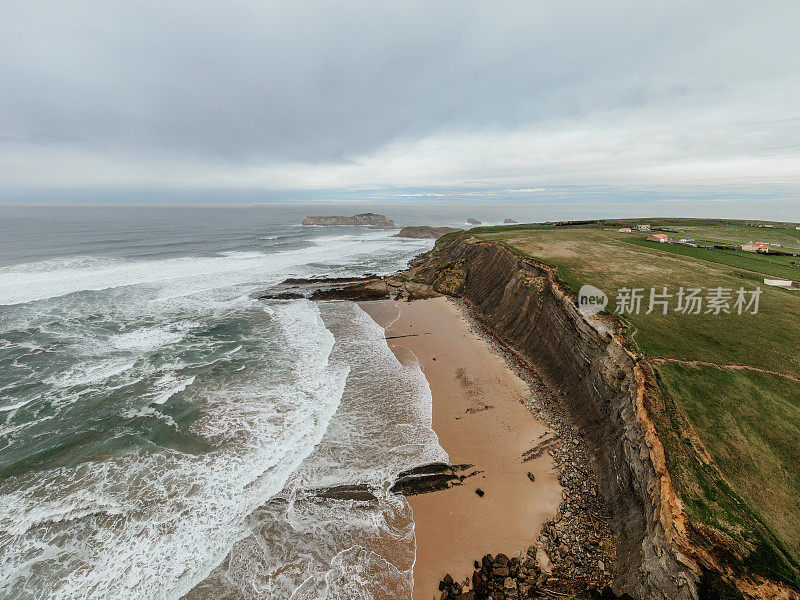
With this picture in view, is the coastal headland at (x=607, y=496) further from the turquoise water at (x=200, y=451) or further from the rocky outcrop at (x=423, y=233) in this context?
the rocky outcrop at (x=423, y=233)

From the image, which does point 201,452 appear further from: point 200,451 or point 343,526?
point 343,526

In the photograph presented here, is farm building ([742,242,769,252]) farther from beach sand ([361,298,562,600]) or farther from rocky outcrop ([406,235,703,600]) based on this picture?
beach sand ([361,298,562,600])

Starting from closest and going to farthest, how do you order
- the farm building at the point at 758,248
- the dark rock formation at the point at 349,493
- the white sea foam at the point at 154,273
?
the dark rock formation at the point at 349,493
the farm building at the point at 758,248
the white sea foam at the point at 154,273

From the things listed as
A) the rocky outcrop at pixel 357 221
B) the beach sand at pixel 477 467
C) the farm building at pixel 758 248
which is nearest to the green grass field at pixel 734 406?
the beach sand at pixel 477 467

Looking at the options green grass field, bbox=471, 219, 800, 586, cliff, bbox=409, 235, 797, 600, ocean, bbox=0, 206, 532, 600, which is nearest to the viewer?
cliff, bbox=409, 235, 797, 600

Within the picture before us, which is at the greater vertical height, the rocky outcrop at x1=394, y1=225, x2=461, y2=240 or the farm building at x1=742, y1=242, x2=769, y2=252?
the farm building at x1=742, y1=242, x2=769, y2=252

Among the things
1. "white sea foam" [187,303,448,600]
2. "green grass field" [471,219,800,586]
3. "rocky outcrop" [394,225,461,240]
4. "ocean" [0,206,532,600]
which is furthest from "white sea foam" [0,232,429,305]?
"green grass field" [471,219,800,586]
